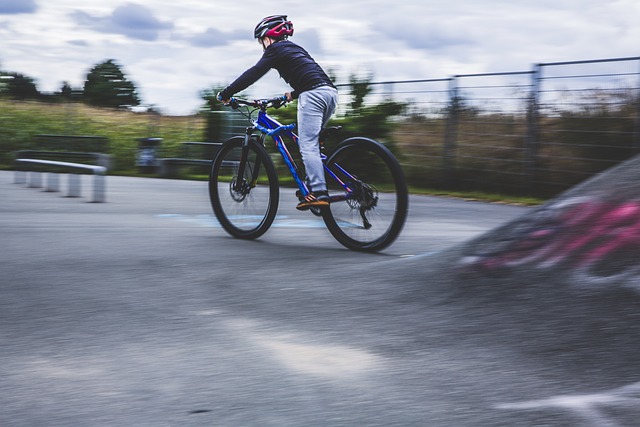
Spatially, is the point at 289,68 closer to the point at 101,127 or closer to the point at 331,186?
the point at 331,186

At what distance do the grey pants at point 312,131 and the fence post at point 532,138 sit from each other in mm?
8987

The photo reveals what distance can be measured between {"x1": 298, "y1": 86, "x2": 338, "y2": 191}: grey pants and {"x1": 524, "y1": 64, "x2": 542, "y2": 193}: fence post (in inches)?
354

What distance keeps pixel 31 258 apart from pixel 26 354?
93.8 inches

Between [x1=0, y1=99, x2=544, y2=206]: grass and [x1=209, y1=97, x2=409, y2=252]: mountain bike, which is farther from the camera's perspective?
[x1=0, y1=99, x2=544, y2=206]: grass

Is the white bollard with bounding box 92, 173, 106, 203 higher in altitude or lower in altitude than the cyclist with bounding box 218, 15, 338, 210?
lower

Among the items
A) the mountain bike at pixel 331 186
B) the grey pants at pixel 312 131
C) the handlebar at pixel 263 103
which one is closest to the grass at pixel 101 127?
the mountain bike at pixel 331 186

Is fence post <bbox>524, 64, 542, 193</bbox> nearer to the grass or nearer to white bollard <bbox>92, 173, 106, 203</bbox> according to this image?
white bollard <bbox>92, 173, 106, 203</bbox>

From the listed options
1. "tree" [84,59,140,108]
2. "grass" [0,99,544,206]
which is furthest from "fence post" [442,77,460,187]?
"tree" [84,59,140,108]

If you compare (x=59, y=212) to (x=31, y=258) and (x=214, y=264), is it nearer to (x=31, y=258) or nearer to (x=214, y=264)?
(x=31, y=258)

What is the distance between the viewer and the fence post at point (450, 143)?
52.1 feet

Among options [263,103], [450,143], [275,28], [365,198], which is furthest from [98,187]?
[365,198]

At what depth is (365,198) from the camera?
233 inches

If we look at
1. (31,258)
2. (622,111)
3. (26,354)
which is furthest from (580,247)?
(622,111)

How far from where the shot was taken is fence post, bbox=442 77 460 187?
1588 cm
